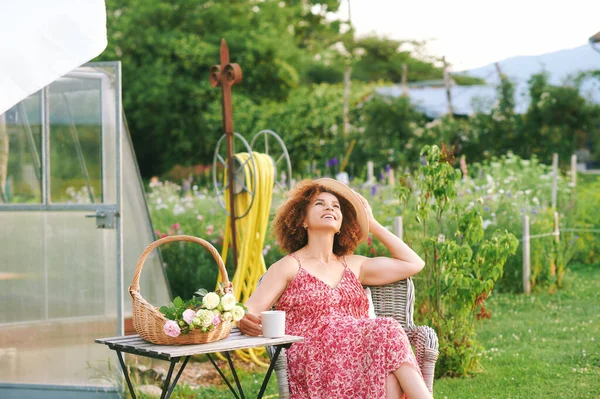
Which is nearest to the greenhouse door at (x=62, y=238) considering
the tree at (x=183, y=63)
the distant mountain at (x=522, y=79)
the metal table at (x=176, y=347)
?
the metal table at (x=176, y=347)

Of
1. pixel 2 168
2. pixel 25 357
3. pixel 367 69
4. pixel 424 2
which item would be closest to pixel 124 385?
pixel 25 357

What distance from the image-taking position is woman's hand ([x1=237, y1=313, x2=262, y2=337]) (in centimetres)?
316

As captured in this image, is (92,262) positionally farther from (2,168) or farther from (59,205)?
(2,168)

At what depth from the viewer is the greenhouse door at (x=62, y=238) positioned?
164 inches

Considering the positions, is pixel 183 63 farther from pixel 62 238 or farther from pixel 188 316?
pixel 188 316

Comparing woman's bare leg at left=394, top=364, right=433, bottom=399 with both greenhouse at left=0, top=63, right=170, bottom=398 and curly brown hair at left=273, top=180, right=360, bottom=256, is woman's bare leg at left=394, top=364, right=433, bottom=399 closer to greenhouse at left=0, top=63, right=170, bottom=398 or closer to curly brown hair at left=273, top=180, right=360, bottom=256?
curly brown hair at left=273, top=180, right=360, bottom=256

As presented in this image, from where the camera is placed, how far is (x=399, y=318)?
11.9ft

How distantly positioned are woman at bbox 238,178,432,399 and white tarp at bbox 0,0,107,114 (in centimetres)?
126

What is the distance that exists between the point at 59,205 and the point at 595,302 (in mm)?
4440

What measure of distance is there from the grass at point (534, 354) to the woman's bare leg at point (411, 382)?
130 centimetres

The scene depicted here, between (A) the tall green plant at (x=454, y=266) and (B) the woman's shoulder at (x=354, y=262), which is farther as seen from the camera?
(A) the tall green plant at (x=454, y=266)

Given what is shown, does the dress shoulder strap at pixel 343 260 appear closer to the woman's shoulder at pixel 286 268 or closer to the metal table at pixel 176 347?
the woman's shoulder at pixel 286 268

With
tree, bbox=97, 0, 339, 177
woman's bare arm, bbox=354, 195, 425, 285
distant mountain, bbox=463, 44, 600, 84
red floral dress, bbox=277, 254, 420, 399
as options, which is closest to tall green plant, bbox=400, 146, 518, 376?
woman's bare arm, bbox=354, 195, 425, 285

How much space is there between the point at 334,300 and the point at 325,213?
342mm
